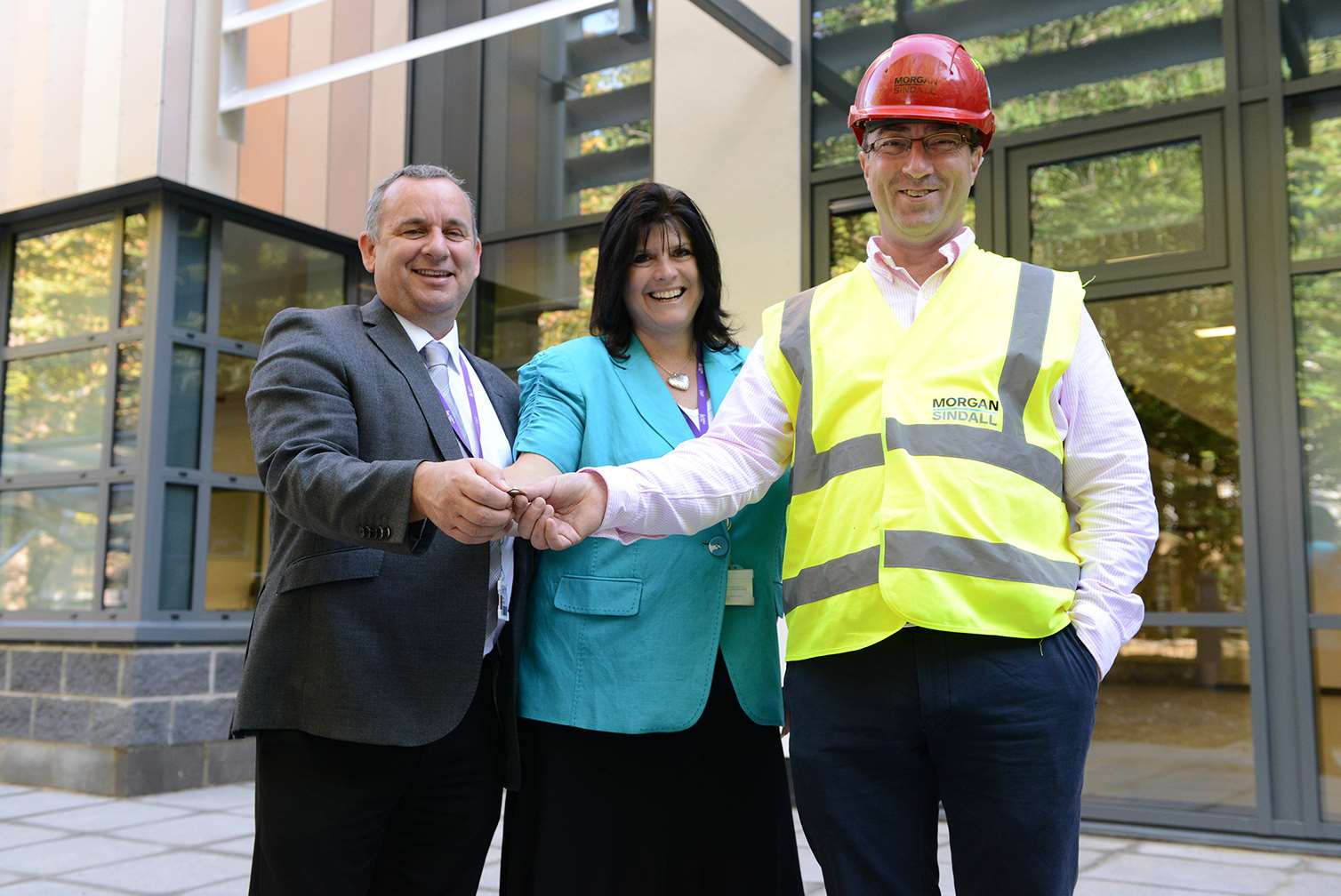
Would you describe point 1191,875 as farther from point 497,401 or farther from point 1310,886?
point 497,401

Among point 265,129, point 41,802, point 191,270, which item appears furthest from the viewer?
point 265,129

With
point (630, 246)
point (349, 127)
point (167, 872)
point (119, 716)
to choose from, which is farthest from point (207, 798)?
point (630, 246)

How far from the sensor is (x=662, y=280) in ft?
7.64

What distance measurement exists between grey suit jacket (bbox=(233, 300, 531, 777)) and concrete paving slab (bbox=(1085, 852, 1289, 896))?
2921mm

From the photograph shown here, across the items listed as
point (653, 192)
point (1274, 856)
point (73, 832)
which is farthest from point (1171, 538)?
point (73, 832)

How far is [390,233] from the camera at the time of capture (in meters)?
2.32

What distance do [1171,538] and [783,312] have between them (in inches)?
147

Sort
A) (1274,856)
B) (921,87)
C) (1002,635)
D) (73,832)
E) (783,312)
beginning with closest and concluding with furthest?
1. (1002,635)
2. (921,87)
3. (783,312)
4. (1274,856)
5. (73,832)

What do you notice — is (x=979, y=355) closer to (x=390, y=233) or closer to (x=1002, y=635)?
(x=1002, y=635)

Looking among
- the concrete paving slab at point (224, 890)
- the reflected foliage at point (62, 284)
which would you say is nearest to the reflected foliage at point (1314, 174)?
the concrete paving slab at point (224, 890)

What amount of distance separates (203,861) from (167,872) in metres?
0.17

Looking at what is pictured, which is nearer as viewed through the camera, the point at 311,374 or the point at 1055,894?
the point at 1055,894

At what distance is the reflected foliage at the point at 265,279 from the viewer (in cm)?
653

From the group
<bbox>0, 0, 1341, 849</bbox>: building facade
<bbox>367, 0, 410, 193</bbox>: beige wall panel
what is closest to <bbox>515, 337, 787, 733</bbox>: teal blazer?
<bbox>0, 0, 1341, 849</bbox>: building facade
